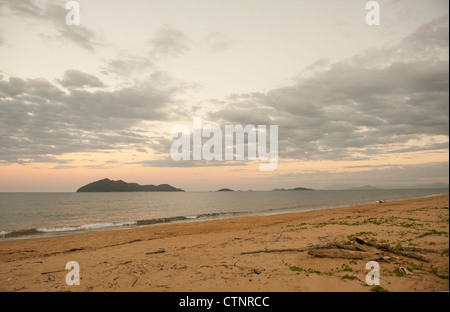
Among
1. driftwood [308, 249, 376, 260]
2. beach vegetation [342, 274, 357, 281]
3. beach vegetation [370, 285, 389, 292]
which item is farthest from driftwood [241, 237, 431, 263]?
beach vegetation [370, 285, 389, 292]

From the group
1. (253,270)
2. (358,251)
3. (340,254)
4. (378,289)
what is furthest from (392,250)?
(253,270)

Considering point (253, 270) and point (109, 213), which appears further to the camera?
point (109, 213)

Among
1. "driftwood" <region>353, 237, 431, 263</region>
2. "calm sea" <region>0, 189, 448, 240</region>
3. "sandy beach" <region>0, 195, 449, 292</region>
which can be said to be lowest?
"calm sea" <region>0, 189, 448, 240</region>

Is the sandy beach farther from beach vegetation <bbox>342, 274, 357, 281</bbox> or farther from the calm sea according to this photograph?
the calm sea

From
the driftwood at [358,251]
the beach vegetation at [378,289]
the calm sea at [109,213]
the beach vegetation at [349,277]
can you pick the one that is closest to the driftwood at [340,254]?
the driftwood at [358,251]

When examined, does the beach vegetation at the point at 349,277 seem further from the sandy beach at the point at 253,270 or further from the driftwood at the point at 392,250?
the driftwood at the point at 392,250

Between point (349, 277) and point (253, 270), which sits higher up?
point (349, 277)

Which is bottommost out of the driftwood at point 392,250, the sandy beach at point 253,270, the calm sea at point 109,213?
the calm sea at point 109,213

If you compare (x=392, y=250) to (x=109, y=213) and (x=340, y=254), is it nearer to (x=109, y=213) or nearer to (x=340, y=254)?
(x=340, y=254)

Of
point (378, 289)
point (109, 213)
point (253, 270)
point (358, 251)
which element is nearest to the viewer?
point (378, 289)
